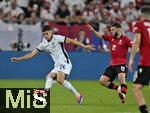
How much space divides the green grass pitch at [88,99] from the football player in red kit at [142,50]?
2.37 m

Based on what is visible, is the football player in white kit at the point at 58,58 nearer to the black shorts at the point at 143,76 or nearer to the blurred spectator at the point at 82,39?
the black shorts at the point at 143,76

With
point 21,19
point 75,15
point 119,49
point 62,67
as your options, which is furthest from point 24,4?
point 62,67

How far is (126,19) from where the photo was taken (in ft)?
86.8

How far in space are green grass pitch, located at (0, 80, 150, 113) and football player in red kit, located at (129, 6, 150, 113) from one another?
2.37m

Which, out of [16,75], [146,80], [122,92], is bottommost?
[16,75]

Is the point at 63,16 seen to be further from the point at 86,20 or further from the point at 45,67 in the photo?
the point at 45,67

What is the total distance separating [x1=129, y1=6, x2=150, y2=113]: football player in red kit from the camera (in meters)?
11.8

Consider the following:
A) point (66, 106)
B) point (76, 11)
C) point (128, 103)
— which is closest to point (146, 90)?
point (128, 103)

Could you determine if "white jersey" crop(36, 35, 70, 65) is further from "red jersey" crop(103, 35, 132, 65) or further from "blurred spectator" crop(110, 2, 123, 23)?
"blurred spectator" crop(110, 2, 123, 23)

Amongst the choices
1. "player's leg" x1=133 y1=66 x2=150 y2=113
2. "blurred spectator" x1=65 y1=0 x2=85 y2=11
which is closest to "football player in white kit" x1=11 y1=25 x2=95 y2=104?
"player's leg" x1=133 y1=66 x2=150 y2=113

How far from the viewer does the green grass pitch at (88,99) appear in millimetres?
14632

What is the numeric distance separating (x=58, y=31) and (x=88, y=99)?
783 centimetres

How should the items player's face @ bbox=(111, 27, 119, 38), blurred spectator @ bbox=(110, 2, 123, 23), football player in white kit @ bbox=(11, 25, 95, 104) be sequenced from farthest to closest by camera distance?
1. blurred spectator @ bbox=(110, 2, 123, 23)
2. player's face @ bbox=(111, 27, 119, 38)
3. football player in white kit @ bbox=(11, 25, 95, 104)

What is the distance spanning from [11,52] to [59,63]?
8119mm
